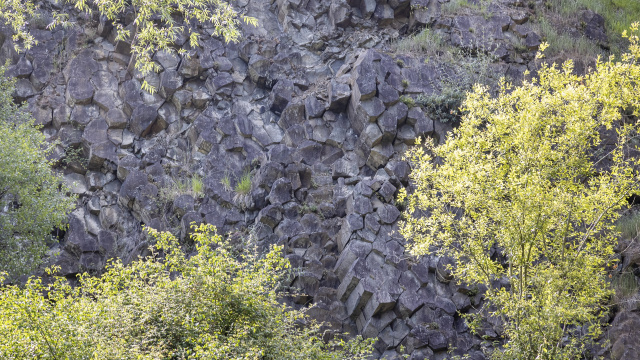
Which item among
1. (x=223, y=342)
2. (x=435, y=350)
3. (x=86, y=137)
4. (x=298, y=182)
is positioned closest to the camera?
(x=223, y=342)

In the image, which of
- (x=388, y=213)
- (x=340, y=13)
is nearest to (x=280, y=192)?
(x=388, y=213)

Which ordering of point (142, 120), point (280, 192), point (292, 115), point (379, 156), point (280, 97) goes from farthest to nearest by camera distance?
point (280, 97), point (142, 120), point (292, 115), point (379, 156), point (280, 192)

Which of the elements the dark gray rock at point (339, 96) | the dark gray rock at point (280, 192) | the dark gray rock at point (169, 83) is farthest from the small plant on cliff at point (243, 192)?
the dark gray rock at point (169, 83)

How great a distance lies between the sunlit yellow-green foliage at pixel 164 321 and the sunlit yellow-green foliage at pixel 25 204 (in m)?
4.08

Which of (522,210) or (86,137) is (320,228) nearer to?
(522,210)

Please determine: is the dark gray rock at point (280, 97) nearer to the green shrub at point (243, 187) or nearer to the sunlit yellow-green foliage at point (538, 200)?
the green shrub at point (243, 187)

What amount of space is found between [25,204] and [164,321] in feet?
21.3

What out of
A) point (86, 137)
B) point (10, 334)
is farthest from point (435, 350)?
point (86, 137)

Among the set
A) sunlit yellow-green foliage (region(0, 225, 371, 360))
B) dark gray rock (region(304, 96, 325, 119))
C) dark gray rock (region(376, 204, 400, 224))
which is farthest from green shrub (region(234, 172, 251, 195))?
sunlit yellow-green foliage (region(0, 225, 371, 360))

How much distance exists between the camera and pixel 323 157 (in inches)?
585

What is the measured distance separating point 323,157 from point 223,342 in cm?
806

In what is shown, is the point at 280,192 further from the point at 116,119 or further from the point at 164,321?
the point at 164,321

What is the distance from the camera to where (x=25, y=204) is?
12.3m

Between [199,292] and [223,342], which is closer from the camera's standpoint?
[223,342]
